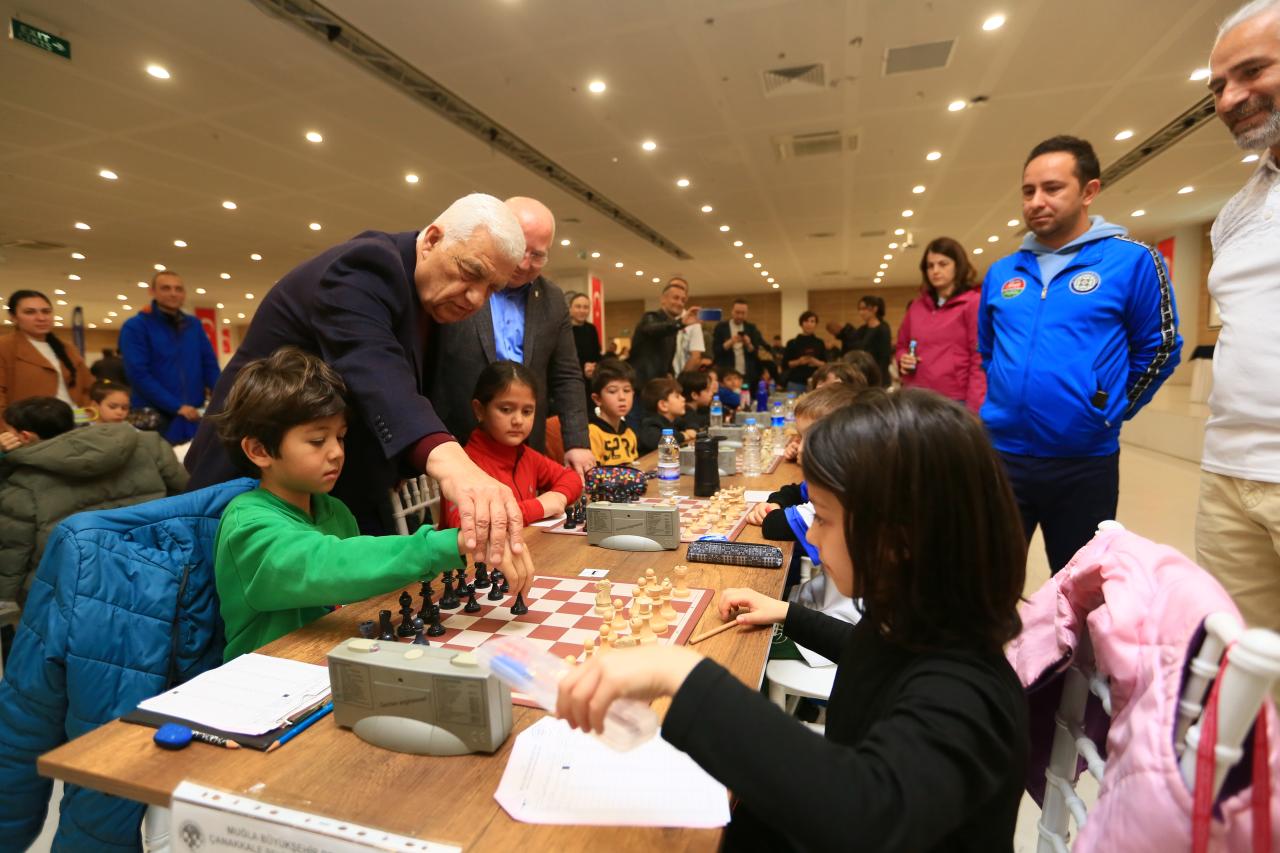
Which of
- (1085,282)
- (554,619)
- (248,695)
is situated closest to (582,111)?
(1085,282)

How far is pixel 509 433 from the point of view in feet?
7.54

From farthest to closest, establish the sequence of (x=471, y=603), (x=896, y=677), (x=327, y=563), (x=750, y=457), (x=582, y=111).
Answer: (x=582, y=111), (x=750, y=457), (x=471, y=603), (x=327, y=563), (x=896, y=677)

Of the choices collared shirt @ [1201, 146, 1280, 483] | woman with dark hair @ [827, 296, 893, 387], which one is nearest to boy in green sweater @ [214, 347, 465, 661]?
collared shirt @ [1201, 146, 1280, 483]

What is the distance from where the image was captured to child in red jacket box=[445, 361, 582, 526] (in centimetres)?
227

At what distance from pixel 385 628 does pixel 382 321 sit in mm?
744

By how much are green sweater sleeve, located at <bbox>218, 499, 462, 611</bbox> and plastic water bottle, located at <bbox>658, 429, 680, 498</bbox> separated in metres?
1.35

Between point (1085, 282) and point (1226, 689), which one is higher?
point (1085, 282)

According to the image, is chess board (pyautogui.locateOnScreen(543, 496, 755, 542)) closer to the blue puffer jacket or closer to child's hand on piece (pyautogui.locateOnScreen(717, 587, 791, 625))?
child's hand on piece (pyautogui.locateOnScreen(717, 587, 791, 625))

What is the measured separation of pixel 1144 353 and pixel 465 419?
94.4 inches

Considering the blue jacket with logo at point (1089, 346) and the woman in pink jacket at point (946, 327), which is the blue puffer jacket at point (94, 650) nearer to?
the blue jacket with logo at point (1089, 346)

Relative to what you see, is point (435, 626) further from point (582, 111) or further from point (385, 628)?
point (582, 111)

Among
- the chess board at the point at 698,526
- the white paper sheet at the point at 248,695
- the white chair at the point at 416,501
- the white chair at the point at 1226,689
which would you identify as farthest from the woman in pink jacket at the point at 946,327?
the white paper sheet at the point at 248,695

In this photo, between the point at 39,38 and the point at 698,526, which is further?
the point at 39,38

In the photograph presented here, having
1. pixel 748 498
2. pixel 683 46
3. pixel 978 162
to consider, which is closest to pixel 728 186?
pixel 978 162
